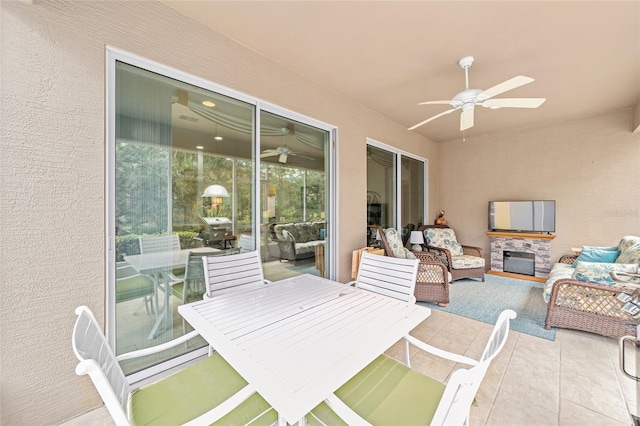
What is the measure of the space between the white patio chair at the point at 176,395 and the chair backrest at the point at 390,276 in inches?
46.4

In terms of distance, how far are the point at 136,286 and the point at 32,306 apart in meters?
0.53

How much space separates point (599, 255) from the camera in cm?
366

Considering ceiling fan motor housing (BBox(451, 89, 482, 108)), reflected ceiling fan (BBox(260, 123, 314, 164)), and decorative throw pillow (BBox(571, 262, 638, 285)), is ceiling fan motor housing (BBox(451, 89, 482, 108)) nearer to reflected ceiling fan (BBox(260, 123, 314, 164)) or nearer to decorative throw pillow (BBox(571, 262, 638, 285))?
reflected ceiling fan (BBox(260, 123, 314, 164))

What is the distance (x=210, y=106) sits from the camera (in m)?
2.34

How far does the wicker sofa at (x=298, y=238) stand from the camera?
2.95 meters

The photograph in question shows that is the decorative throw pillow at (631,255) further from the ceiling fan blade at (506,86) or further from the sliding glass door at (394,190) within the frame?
the sliding glass door at (394,190)

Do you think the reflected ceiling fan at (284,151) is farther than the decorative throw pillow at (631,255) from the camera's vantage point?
No

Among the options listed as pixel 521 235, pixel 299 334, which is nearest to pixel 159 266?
pixel 299 334

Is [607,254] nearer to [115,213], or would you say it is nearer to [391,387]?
[391,387]

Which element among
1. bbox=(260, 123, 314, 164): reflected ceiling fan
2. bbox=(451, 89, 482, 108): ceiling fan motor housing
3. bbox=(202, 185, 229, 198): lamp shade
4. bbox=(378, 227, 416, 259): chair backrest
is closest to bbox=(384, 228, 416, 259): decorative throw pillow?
bbox=(378, 227, 416, 259): chair backrest

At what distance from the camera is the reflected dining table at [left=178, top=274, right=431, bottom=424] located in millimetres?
934

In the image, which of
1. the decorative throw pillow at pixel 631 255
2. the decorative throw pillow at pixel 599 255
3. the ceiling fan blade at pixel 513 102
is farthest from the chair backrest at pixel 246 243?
the decorative throw pillow at pixel 599 255

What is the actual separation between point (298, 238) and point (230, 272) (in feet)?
3.80

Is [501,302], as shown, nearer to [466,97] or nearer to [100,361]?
[466,97]
